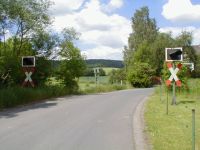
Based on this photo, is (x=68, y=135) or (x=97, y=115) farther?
(x=97, y=115)

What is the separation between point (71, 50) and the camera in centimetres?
3747

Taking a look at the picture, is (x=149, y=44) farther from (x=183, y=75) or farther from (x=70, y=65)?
(x=183, y=75)

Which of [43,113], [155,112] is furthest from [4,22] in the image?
[155,112]

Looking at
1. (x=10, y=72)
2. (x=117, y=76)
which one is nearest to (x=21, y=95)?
(x=10, y=72)

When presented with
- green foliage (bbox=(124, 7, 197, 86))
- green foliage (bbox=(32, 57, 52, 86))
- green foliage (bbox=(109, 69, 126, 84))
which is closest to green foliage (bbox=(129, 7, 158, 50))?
green foliage (bbox=(124, 7, 197, 86))

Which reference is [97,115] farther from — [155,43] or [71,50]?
[155,43]

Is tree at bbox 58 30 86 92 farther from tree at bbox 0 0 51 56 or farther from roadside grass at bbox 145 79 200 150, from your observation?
roadside grass at bbox 145 79 200 150

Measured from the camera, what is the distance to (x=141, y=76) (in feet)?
211

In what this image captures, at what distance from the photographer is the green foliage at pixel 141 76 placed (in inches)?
2522

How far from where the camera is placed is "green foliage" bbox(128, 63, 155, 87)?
6406cm

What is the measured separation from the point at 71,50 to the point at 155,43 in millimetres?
45454

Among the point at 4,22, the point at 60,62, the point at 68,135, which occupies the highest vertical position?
the point at 4,22

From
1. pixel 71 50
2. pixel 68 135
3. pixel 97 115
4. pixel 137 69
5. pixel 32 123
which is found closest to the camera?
pixel 68 135

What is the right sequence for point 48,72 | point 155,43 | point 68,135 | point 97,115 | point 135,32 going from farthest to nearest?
point 135,32
point 155,43
point 48,72
point 97,115
point 68,135
